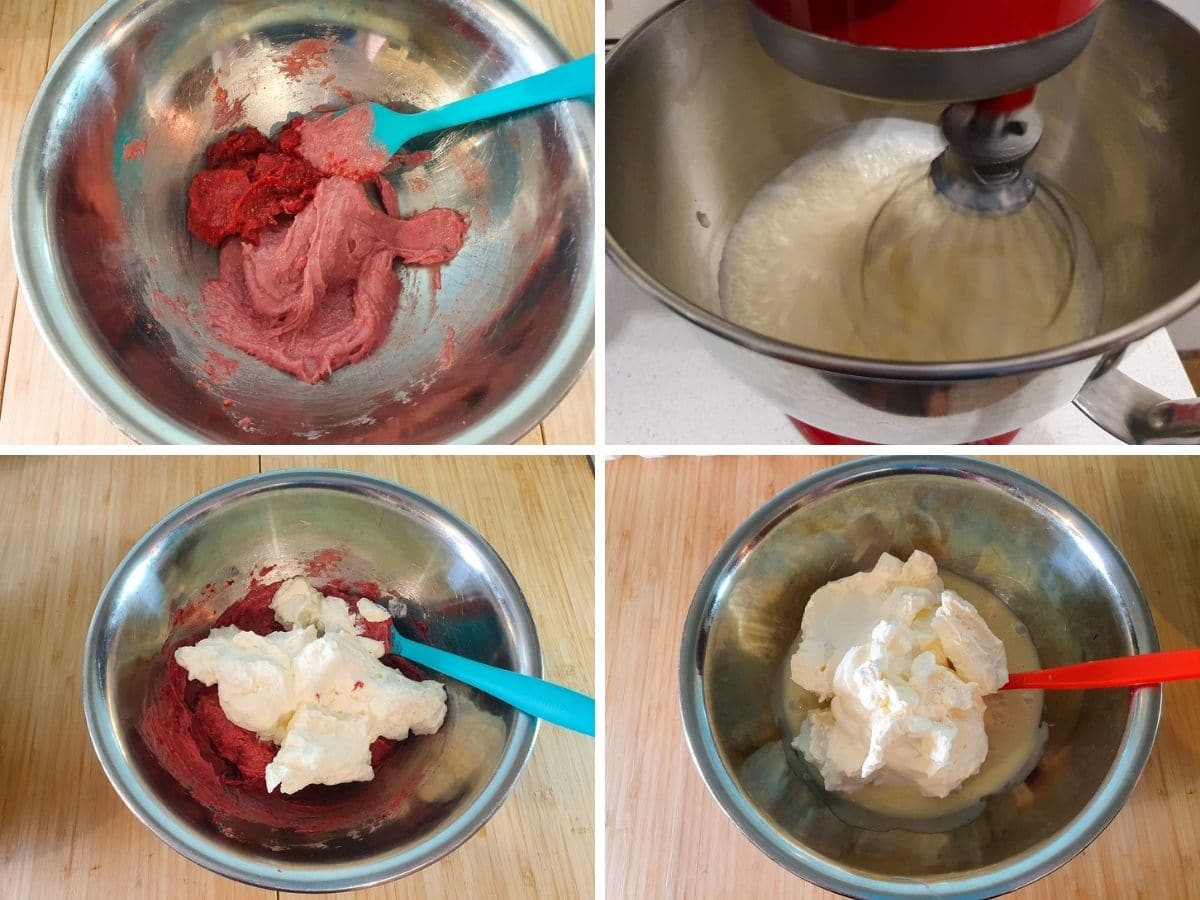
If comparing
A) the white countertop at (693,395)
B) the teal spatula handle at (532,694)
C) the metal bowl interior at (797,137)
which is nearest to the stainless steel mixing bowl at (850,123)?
the metal bowl interior at (797,137)

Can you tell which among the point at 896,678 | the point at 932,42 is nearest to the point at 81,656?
the point at 896,678

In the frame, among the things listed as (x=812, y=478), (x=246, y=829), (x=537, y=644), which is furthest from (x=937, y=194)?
(x=246, y=829)

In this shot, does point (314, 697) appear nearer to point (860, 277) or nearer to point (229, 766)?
point (229, 766)

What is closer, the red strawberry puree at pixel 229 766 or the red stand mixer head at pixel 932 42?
the red stand mixer head at pixel 932 42

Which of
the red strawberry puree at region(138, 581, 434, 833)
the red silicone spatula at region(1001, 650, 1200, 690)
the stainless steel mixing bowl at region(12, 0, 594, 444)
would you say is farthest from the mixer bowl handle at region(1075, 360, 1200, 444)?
the red strawberry puree at region(138, 581, 434, 833)

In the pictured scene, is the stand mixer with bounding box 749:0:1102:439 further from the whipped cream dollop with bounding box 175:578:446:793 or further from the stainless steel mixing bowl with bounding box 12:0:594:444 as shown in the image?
the whipped cream dollop with bounding box 175:578:446:793

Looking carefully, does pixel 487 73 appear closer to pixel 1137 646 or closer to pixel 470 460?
pixel 470 460

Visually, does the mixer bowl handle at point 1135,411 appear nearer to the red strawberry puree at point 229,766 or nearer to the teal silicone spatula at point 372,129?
the teal silicone spatula at point 372,129
